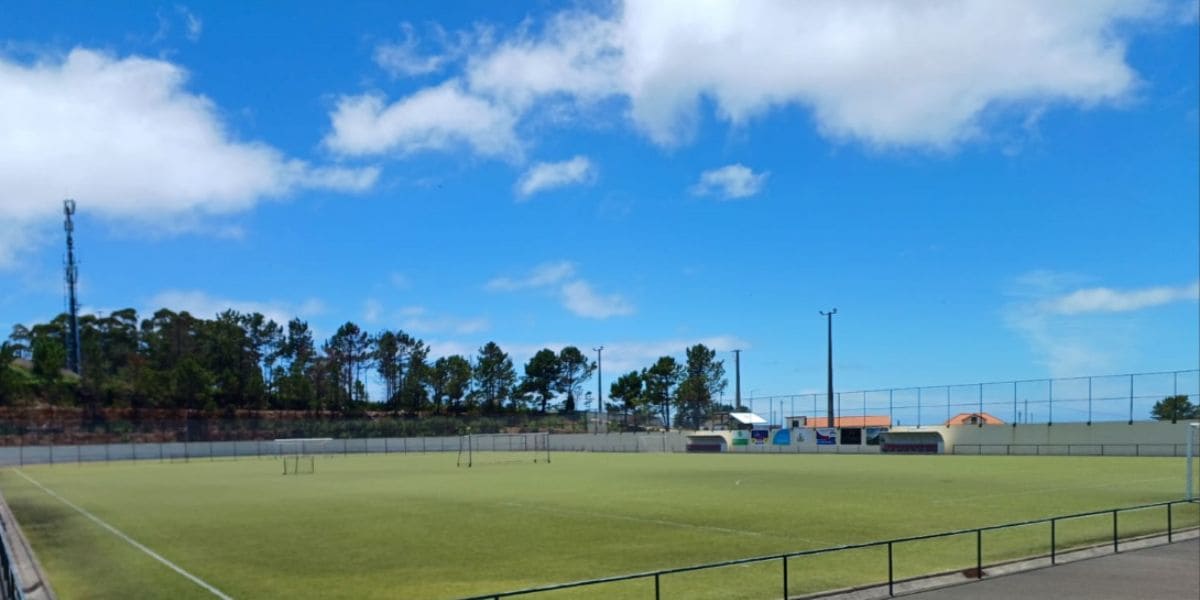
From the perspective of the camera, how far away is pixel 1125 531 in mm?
23641

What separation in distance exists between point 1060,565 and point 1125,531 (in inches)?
271

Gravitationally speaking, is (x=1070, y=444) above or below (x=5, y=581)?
below

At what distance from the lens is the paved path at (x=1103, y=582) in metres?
15.5

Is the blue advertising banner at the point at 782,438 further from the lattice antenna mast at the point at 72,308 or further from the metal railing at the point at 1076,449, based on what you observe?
the lattice antenna mast at the point at 72,308

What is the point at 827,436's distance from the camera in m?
84.7

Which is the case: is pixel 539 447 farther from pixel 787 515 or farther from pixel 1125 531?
pixel 1125 531

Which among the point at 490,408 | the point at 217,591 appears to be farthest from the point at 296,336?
the point at 217,591

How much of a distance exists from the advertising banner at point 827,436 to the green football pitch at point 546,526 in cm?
2950

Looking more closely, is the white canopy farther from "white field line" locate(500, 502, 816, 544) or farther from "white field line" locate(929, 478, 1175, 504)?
"white field line" locate(500, 502, 816, 544)

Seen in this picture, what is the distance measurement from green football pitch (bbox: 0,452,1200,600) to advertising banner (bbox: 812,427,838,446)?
2950 centimetres

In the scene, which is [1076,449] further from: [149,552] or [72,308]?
[72,308]

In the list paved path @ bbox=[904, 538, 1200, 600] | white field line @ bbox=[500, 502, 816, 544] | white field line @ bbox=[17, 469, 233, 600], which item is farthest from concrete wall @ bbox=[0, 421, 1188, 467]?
white field line @ bbox=[17, 469, 233, 600]

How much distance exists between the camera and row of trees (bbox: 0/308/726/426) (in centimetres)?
13350

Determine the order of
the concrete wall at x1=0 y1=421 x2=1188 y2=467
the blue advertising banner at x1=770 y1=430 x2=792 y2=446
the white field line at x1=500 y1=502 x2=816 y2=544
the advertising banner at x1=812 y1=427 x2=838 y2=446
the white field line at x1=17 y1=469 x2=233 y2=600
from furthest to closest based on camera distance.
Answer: the blue advertising banner at x1=770 y1=430 x2=792 y2=446, the advertising banner at x1=812 y1=427 x2=838 y2=446, the concrete wall at x1=0 y1=421 x2=1188 y2=467, the white field line at x1=500 y1=502 x2=816 y2=544, the white field line at x1=17 y1=469 x2=233 y2=600
